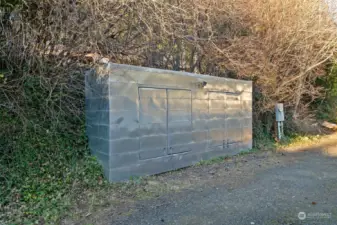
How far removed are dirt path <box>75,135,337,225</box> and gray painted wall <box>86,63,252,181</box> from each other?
1.63 ft

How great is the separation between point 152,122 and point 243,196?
7.11 feet

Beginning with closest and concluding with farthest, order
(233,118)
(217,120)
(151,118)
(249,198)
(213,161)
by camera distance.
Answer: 1. (249,198)
2. (151,118)
3. (213,161)
4. (217,120)
5. (233,118)

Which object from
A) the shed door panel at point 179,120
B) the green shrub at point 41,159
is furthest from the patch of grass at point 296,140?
the green shrub at point 41,159

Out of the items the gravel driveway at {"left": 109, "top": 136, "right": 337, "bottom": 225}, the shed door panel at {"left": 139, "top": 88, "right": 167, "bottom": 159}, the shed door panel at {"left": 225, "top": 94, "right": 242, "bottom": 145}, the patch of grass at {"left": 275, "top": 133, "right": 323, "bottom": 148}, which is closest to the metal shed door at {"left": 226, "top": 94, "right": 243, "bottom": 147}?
the shed door panel at {"left": 225, "top": 94, "right": 242, "bottom": 145}

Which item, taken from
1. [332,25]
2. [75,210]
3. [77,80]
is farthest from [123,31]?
[332,25]

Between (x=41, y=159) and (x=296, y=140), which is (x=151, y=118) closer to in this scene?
(x=41, y=159)

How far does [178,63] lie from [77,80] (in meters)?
3.71

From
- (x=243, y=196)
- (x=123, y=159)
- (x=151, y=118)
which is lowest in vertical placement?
(x=243, y=196)

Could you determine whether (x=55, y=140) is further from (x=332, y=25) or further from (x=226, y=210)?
(x=332, y=25)

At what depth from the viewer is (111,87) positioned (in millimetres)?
4277

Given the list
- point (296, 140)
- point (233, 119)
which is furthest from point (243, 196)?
point (296, 140)

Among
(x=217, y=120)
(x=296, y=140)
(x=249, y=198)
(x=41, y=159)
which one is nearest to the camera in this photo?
(x=249, y=198)

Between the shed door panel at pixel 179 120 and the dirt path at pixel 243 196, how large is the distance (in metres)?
0.60

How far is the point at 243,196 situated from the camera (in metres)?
3.80
